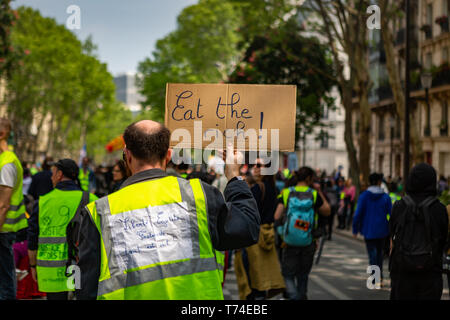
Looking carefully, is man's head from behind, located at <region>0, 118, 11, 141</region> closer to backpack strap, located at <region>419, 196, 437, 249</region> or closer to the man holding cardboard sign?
the man holding cardboard sign

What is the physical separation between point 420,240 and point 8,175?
347 centimetres

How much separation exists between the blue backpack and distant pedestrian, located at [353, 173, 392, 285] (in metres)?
2.41

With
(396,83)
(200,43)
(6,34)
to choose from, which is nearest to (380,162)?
(200,43)

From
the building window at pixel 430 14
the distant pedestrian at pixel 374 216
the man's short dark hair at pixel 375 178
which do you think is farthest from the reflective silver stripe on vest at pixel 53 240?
the building window at pixel 430 14

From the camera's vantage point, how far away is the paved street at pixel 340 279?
A: 9.49 meters

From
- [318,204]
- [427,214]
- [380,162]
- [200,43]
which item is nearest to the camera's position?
[427,214]

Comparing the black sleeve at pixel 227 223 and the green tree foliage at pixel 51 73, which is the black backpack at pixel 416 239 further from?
the green tree foliage at pixel 51 73

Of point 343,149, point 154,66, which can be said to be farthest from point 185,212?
point 343,149

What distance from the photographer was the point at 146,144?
9.91ft

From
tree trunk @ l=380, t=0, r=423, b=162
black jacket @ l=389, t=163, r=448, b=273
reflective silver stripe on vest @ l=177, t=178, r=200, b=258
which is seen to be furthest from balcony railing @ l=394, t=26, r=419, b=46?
reflective silver stripe on vest @ l=177, t=178, r=200, b=258

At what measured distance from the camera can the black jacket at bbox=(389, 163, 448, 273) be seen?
5.83 meters

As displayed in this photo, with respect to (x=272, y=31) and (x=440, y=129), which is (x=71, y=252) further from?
(x=440, y=129)

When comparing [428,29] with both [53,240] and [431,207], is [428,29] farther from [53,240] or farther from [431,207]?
[53,240]

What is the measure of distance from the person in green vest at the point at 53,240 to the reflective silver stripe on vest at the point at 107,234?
3273mm
